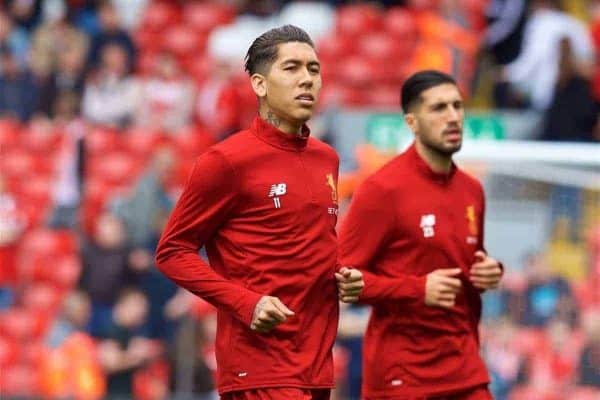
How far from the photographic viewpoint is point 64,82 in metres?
16.5

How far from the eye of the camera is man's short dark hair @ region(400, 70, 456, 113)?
24.1 feet

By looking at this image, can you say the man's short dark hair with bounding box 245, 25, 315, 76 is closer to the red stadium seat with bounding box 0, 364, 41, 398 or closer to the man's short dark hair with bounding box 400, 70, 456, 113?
the man's short dark hair with bounding box 400, 70, 456, 113

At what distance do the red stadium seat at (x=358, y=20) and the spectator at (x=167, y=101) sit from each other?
168 cm

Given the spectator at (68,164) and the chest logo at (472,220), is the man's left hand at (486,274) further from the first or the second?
the spectator at (68,164)

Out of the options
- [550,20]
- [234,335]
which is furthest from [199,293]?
[550,20]

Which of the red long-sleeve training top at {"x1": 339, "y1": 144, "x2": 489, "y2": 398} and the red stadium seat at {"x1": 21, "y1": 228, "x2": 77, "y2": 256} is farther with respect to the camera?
the red stadium seat at {"x1": 21, "y1": 228, "x2": 77, "y2": 256}

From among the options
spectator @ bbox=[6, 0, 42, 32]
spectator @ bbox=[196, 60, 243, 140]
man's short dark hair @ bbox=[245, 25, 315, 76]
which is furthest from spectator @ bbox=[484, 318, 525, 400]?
spectator @ bbox=[6, 0, 42, 32]

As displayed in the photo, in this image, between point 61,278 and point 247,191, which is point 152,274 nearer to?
point 61,278

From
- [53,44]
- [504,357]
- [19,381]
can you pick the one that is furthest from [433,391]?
[53,44]

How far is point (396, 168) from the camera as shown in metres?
7.22

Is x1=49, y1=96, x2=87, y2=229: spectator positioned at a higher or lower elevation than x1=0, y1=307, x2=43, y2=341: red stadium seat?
higher

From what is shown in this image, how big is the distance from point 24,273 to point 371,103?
371 centimetres

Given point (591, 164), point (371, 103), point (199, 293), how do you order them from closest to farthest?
point (199, 293)
point (591, 164)
point (371, 103)

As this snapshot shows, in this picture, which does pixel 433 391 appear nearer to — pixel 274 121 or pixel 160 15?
pixel 274 121
